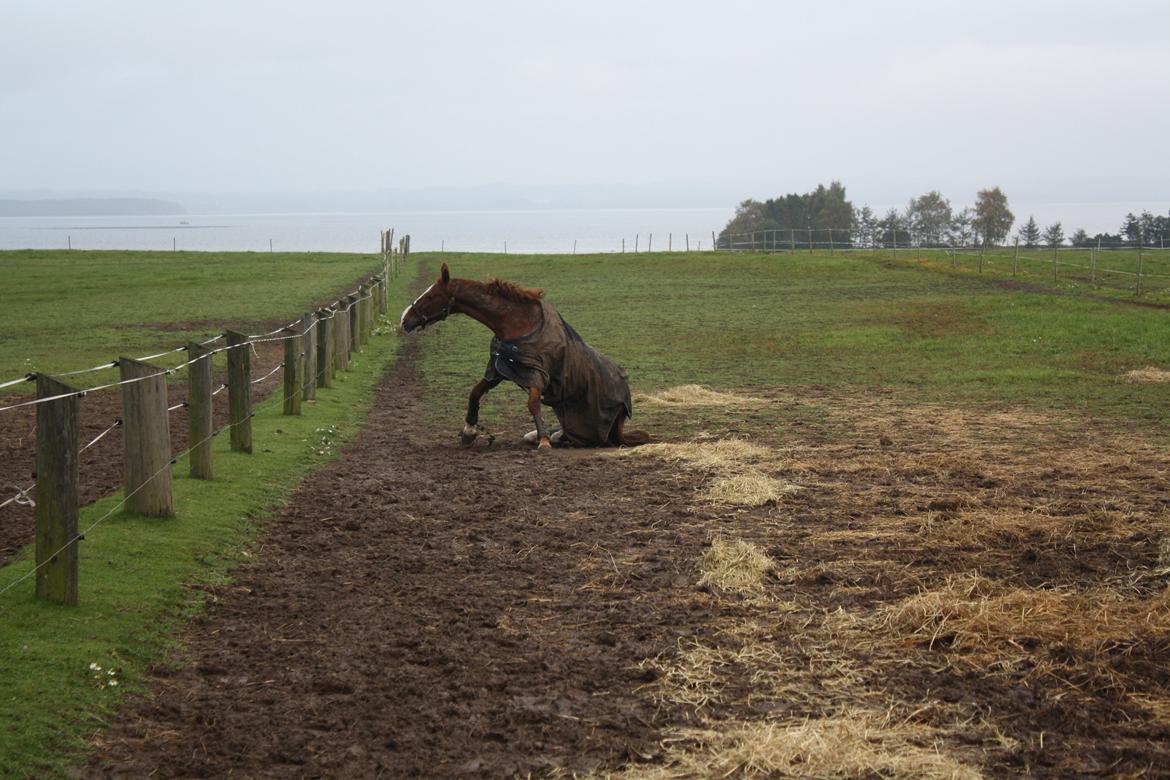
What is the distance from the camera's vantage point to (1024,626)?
19.4 ft

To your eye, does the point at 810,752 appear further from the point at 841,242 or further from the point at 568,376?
the point at 841,242

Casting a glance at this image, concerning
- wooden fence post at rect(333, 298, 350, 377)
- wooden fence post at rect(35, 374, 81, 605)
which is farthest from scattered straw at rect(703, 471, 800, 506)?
wooden fence post at rect(333, 298, 350, 377)

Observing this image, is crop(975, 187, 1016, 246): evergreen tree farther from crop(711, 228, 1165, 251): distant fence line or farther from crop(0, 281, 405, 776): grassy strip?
crop(0, 281, 405, 776): grassy strip

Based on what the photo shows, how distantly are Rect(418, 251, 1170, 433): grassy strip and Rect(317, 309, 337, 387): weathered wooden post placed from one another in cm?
152

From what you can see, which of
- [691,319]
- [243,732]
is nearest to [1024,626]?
[243,732]

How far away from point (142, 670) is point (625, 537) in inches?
140

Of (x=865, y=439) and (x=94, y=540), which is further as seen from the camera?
(x=865, y=439)

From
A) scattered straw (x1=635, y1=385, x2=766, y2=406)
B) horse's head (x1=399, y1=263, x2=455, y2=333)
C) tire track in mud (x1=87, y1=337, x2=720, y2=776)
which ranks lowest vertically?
tire track in mud (x1=87, y1=337, x2=720, y2=776)

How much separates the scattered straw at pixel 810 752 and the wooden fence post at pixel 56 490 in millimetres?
3297

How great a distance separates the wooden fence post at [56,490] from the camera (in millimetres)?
6090

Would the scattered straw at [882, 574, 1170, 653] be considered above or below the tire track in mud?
above

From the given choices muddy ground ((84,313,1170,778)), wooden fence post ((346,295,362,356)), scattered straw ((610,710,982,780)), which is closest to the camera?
scattered straw ((610,710,982,780))

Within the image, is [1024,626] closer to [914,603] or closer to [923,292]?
[914,603]

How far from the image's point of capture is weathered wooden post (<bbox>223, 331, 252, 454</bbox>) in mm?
10711
